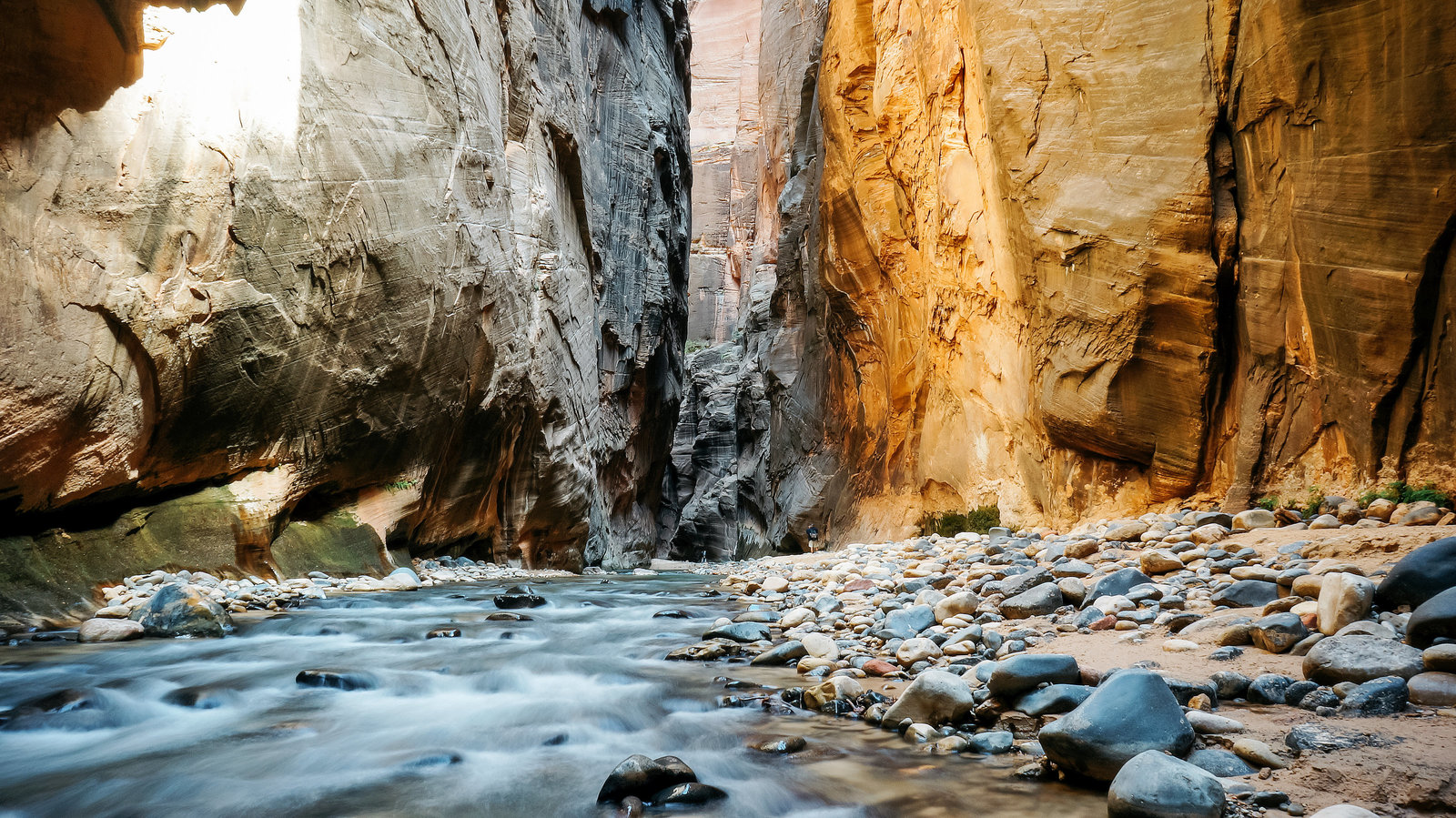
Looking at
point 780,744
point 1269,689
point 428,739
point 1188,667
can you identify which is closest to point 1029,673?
point 1188,667

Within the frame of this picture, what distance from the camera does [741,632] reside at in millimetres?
5125

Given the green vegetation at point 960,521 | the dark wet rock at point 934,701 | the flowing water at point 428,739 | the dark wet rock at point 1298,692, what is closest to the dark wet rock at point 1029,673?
the dark wet rock at point 934,701

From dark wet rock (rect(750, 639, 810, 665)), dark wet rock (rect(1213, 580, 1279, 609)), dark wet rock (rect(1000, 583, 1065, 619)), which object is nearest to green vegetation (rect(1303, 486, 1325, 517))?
dark wet rock (rect(1213, 580, 1279, 609))

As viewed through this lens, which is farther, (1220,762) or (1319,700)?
(1319,700)

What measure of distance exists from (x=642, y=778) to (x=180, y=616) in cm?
442

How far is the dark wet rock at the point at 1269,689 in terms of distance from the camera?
105 inches

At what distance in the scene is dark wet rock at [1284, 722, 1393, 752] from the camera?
219cm

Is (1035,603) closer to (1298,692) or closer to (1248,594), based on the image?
(1248,594)

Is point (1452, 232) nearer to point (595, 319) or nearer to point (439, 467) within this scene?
point (439, 467)

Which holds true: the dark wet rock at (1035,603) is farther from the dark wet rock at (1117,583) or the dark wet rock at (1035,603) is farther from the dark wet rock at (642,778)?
the dark wet rock at (642,778)

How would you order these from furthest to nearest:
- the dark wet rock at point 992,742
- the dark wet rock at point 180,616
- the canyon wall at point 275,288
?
the canyon wall at point 275,288
the dark wet rock at point 180,616
the dark wet rock at point 992,742

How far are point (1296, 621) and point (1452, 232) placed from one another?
12.2 ft

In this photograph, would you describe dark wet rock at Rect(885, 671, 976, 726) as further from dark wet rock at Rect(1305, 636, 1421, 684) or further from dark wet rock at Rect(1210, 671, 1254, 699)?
dark wet rock at Rect(1305, 636, 1421, 684)

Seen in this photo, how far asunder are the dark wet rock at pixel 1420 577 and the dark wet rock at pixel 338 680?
184 inches
